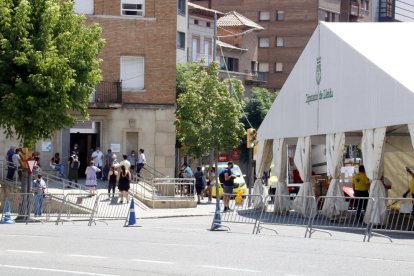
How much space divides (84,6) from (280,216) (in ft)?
72.5

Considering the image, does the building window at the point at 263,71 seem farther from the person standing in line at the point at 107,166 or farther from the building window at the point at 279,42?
the person standing in line at the point at 107,166

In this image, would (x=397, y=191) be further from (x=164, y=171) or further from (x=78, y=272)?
(x=78, y=272)

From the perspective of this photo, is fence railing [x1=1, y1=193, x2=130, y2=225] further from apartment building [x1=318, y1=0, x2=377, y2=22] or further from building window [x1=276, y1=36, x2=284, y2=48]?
apartment building [x1=318, y1=0, x2=377, y2=22]

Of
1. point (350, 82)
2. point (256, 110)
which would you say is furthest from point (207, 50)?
point (350, 82)

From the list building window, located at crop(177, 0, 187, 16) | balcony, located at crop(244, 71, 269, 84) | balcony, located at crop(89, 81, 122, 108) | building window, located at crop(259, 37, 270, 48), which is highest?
building window, located at crop(177, 0, 187, 16)

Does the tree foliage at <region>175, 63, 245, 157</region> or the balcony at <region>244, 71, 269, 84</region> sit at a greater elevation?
the balcony at <region>244, 71, 269, 84</region>

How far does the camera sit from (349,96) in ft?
98.7

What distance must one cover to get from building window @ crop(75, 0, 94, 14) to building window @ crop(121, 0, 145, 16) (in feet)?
5.47

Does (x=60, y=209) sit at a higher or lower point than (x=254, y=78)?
lower

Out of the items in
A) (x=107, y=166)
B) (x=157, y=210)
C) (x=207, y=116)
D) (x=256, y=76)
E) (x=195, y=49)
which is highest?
(x=195, y=49)

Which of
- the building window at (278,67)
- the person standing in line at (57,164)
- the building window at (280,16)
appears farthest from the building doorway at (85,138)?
the building window at (280,16)

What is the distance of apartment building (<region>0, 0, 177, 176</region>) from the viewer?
50.1 m

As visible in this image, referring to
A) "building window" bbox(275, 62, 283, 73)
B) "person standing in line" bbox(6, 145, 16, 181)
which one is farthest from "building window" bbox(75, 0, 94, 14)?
"building window" bbox(275, 62, 283, 73)

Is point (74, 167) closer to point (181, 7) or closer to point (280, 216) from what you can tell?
point (280, 216)
